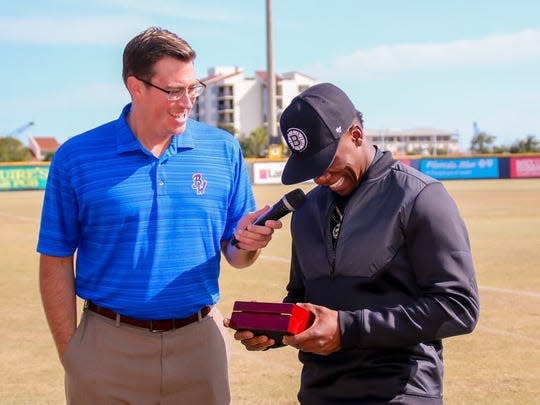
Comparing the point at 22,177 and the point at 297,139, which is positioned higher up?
the point at 297,139

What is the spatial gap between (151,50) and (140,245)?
0.81m

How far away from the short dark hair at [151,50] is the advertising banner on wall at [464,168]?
147ft

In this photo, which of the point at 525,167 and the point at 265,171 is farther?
the point at 525,167

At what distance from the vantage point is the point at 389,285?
9.21ft

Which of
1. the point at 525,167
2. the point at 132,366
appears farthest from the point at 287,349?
the point at 525,167

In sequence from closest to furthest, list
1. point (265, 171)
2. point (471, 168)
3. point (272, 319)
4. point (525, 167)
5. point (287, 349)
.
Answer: point (272, 319), point (287, 349), point (265, 171), point (525, 167), point (471, 168)

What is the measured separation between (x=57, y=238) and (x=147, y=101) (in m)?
0.70

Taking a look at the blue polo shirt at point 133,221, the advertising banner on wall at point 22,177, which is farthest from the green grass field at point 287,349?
the advertising banner on wall at point 22,177

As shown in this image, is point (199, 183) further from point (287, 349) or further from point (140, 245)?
point (287, 349)

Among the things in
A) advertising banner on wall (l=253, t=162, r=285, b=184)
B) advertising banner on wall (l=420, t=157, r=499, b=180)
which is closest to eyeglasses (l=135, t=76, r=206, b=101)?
advertising banner on wall (l=253, t=162, r=285, b=184)

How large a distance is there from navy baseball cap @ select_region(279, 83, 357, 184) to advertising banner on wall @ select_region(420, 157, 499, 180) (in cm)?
4547

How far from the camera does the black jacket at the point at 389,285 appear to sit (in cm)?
268

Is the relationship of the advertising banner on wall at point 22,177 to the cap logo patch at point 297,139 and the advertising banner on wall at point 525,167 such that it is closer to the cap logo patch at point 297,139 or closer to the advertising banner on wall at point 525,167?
the advertising banner on wall at point 525,167

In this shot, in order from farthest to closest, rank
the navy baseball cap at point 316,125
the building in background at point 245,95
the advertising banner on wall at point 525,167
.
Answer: the building in background at point 245,95 → the advertising banner on wall at point 525,167 → the navy baseball cap at point 316,125
